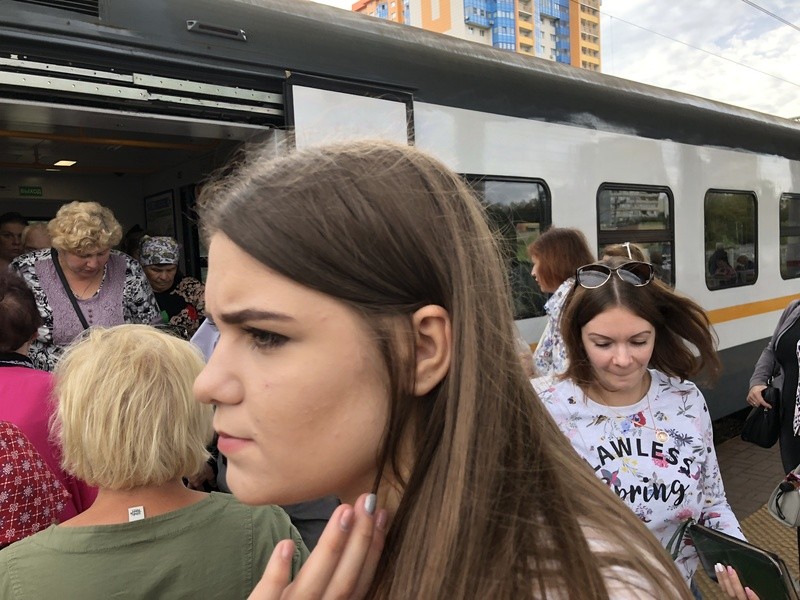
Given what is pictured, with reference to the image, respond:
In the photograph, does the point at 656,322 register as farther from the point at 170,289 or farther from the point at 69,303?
the point at 170,289

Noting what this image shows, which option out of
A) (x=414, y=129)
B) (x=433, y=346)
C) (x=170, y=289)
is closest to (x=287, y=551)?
(x=433, y=346)

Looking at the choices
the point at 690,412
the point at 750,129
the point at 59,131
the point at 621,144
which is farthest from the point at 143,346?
the point at 750,129

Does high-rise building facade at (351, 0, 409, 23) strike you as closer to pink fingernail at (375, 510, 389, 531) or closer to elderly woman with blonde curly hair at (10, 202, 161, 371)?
elderly woman with blonde curly hair at (10, 202, 161, 371)

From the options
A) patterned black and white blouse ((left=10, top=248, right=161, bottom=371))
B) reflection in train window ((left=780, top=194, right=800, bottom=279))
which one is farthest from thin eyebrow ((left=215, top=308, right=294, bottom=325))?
reflection in train window ((left=780, top=194, right=800, bottom=279))

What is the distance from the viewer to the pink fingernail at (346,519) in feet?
2.31

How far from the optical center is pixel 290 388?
0.74 metres

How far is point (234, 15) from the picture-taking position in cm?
281

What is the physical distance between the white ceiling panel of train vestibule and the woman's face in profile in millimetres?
1986

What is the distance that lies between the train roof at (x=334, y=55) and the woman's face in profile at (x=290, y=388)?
205 centimetres

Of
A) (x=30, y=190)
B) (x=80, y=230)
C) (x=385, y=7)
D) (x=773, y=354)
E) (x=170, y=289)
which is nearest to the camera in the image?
(x=80, y=230)

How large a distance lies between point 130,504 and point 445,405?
0.98 metres

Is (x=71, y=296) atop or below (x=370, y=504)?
atop

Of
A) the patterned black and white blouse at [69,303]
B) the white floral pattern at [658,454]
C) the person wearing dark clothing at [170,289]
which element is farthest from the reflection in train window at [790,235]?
the patterned black and white blouse at [69,303]

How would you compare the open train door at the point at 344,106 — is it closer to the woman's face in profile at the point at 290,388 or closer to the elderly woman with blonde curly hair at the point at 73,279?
the elderly woman with blonde curly hair at the point at 73,279
